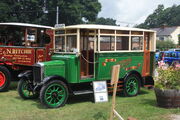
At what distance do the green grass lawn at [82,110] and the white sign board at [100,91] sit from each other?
0.27 m

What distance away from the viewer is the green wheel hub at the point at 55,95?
757 centimetres

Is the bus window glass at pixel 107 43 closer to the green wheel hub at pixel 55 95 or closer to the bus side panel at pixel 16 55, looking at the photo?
the green wheel hub at pixel 55 95

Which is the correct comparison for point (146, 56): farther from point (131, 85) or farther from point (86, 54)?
point (86, 54)

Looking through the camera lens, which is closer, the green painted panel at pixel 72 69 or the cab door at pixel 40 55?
the green painted panel at pixel 72 69

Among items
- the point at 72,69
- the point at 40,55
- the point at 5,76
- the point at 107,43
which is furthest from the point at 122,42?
the point at 5,76

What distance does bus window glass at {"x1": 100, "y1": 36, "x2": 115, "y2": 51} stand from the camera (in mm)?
8555

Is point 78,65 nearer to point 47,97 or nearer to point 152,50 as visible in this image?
point 47,97

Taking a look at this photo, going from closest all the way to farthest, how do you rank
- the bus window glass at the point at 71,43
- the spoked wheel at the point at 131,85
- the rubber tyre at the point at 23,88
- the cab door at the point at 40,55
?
the bus window glass at the point at 71,43 → the rubber tyre at the point at 23,88 → the spoked wheel at the point at 131,85 → the cab door at the point at 40,55

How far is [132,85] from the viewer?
31.2 feet

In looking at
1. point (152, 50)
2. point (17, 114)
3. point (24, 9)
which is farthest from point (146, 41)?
point (24, 9)

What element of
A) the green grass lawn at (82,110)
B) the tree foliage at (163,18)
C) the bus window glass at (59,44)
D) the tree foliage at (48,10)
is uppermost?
the tree foliage at (163,18)

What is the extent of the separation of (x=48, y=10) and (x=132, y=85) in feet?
109

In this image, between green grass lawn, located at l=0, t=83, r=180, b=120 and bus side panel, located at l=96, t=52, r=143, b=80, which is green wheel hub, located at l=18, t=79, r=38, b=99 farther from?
bus side panel, located at l=96, t=52, r=143, b=80

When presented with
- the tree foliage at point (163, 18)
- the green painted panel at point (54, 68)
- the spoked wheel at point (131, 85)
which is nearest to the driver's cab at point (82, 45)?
the green painted panel at point (54, 68)
